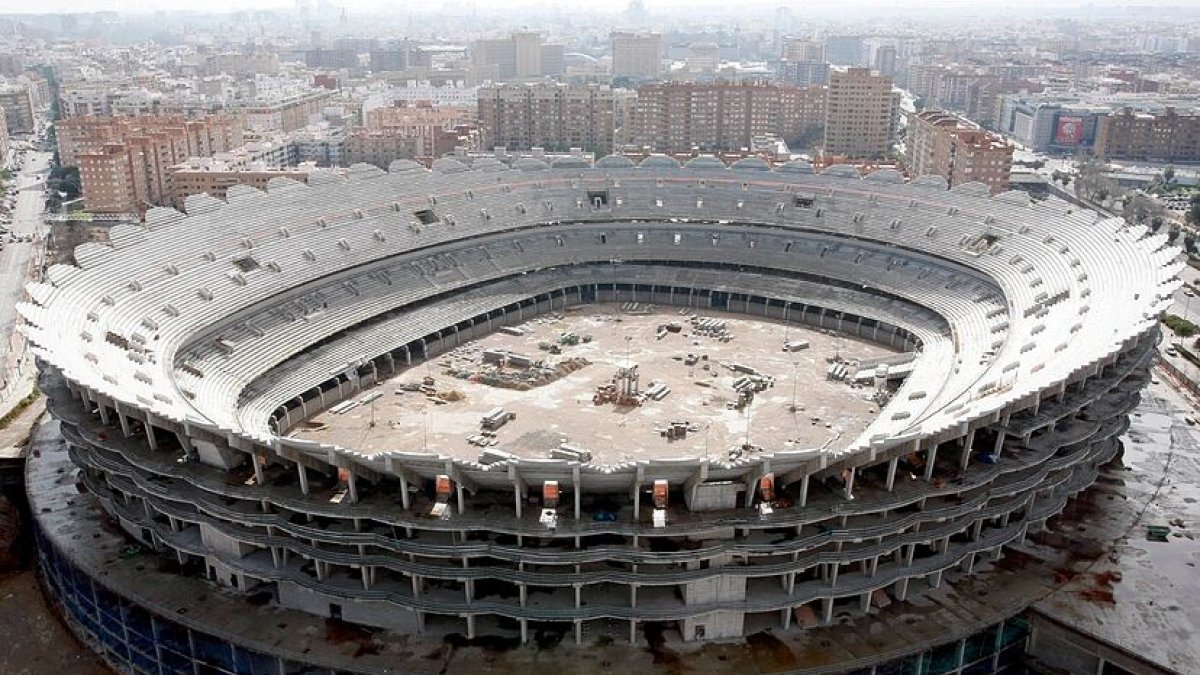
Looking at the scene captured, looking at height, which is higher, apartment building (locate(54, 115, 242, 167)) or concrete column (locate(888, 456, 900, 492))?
apartment building (locate(54, 115, 242, 167))

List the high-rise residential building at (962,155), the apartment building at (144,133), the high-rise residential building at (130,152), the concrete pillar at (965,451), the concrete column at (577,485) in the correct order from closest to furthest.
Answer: the concrete column at (577,485)
the concrete pillar at (965,451)
the high-rise residential building at (130,152)
the high-rise residential building at (962,155)
the apartment building at (144,133)

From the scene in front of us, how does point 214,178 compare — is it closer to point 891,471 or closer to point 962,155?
point 962,155

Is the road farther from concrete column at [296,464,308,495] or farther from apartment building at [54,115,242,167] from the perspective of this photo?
concrete column at [296,464,308,495]

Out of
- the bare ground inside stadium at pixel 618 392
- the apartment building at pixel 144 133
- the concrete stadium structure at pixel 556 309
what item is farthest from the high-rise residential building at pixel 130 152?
the bare ground inside stadium at pixel 618 392

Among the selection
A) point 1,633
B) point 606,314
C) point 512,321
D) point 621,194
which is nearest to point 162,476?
point 1,633

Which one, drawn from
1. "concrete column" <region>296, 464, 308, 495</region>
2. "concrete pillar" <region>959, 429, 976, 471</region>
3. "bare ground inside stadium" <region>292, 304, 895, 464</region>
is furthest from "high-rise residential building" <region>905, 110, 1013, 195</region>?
"concrete column" <region>296, 464, 308, 495</region>

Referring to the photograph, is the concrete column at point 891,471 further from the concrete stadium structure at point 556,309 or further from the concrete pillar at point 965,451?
the concrete pillar at point 965,451

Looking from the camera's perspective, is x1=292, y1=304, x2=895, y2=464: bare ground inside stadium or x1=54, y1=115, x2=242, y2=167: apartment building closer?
x1=292, y1=304, x2=895, y2=464: bare ground inside stadium
